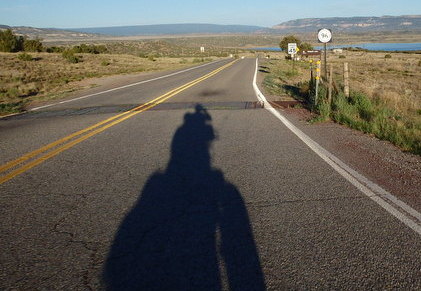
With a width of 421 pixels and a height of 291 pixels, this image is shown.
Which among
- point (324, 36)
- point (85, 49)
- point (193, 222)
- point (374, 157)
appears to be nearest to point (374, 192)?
point (374, 157)

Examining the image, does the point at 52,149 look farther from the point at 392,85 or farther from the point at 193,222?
the point at 392,85

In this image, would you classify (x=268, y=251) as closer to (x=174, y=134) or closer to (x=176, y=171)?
(x=176, y=171)

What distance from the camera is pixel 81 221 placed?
350cm

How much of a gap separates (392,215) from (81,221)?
10.3ft

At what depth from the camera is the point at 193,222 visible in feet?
11.2

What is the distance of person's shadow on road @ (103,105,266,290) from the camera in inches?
102

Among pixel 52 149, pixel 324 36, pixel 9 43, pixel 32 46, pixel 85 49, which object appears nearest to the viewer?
pixel 52 149

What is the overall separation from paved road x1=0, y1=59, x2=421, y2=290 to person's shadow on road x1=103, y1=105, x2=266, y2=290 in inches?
0.4

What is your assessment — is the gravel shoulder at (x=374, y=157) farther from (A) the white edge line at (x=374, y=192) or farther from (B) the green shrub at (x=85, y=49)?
(B) the green shrub at (x=85, y=49)

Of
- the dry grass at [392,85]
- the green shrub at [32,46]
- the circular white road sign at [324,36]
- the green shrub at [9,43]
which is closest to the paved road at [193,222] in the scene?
the circular white road sign at [324,36]

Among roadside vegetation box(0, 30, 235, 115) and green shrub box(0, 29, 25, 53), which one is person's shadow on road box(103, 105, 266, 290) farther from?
green shrub box(0, 29, 25, 53)

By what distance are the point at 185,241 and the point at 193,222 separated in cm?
35

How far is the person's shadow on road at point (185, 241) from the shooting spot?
2.59 meters

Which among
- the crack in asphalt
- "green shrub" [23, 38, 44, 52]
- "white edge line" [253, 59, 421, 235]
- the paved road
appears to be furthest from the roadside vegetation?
the crack in asphalt
